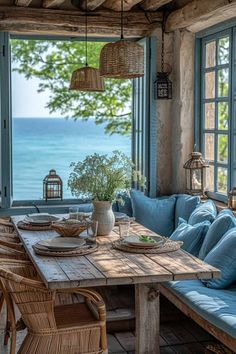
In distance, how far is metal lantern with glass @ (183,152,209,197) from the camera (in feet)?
18.3

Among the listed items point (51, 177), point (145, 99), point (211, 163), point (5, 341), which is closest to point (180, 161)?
point (211, 163)

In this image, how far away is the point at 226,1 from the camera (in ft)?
15.0

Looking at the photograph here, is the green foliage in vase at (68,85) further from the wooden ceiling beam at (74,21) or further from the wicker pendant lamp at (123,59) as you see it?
the wicker pendant lamp at (123,59)

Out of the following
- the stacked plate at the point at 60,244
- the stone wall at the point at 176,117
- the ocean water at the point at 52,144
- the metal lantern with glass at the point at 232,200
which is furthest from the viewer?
the ocean water at the point at 52,144

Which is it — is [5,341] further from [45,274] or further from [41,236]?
[45,274]

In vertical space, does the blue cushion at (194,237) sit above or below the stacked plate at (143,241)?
below

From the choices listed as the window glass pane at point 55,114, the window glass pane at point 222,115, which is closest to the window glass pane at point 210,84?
the window glass pane at point 222,115

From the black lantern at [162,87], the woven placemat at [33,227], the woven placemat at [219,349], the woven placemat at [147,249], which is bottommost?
the woven placemat at [219,349]

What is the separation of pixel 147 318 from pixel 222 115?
2706 millimetres

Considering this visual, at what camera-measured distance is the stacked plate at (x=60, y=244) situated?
3484 millimetres

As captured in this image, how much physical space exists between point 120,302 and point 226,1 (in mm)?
2605

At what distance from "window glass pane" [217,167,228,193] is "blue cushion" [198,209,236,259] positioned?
127 cm

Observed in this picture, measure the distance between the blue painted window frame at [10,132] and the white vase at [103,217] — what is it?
6.24ft

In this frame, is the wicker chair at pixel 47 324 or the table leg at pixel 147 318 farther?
the table leg at pixel 147 318
